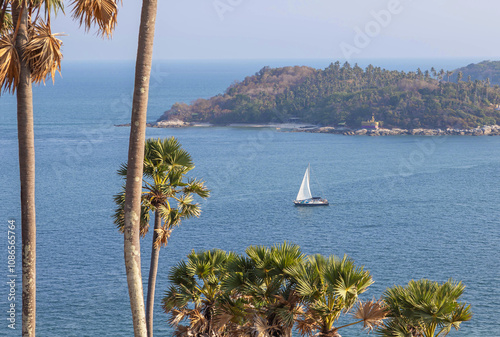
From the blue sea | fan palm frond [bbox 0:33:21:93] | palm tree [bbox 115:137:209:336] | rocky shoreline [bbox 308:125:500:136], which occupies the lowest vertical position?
the blue sea

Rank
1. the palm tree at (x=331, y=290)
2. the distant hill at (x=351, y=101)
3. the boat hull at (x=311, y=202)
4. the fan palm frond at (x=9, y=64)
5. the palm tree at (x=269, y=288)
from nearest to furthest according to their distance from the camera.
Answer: the fan palm frond at (x=9, y=64)
the palm tree at (x=331, y=290)
the palm tree at (x=269, y=288)
the boat hull at (x=311, y=202)
the distant hill at (x=351, y=101)

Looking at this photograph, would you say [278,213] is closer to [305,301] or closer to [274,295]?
[274,295]

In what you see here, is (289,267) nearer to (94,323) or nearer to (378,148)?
(94,323)

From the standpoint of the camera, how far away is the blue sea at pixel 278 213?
46219mm

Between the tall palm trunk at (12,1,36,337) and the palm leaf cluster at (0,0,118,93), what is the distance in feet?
0.30

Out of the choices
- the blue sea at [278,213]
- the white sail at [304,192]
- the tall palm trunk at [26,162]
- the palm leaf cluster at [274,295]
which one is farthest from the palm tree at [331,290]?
the white sail at [304,192]

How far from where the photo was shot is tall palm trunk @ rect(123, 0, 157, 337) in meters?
10.7

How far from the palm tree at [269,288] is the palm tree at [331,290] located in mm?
367

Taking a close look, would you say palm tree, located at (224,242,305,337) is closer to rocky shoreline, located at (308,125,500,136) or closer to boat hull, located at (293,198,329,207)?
boat hull, located at (293,198,329,207)

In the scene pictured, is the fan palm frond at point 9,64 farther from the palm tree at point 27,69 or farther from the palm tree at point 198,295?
the palm tree at point 198,295

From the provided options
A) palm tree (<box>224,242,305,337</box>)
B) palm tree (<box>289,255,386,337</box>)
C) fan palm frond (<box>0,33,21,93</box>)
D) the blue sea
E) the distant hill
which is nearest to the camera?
fan palm frond (<box>0,33,21,93</box>)

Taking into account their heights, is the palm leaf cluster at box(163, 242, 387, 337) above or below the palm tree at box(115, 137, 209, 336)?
below

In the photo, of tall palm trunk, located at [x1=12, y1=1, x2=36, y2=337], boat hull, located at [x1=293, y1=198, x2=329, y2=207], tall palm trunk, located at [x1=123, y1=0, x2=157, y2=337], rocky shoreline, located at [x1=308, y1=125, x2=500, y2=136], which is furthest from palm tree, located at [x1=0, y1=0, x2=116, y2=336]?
rocky shoreline, located at [x1=308, y1=125, x2=500, y2=136]

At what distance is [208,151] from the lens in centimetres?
11631
